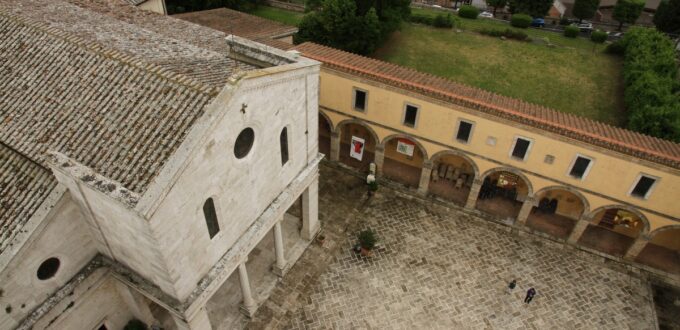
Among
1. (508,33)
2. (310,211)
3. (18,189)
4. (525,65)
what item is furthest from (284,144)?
(508,33)

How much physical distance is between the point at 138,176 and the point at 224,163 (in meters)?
2.89

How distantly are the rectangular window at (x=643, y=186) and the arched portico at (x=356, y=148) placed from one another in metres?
16.0

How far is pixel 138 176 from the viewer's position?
1427 cm

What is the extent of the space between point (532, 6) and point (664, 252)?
42.9 metres

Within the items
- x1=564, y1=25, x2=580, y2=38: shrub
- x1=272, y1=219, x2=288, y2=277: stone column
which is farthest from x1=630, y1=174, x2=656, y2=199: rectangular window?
x1=564, y1=25, x2=580, y2=38: shrub

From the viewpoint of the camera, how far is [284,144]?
66.8ft

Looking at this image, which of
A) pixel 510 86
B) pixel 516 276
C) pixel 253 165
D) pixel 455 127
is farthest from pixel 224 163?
pixel 510 86

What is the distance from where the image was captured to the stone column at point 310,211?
24219mm

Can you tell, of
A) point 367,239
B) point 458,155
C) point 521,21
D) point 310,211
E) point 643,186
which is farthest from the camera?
point 521,21

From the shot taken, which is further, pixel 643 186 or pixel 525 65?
pixel 525 65

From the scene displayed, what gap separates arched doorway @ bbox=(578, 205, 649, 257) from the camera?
2712 centimetres

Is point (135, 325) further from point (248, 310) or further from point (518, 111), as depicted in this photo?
point (518, 111)

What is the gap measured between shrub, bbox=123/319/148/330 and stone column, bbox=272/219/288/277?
22.8 ft

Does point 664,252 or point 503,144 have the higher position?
point 503,144
